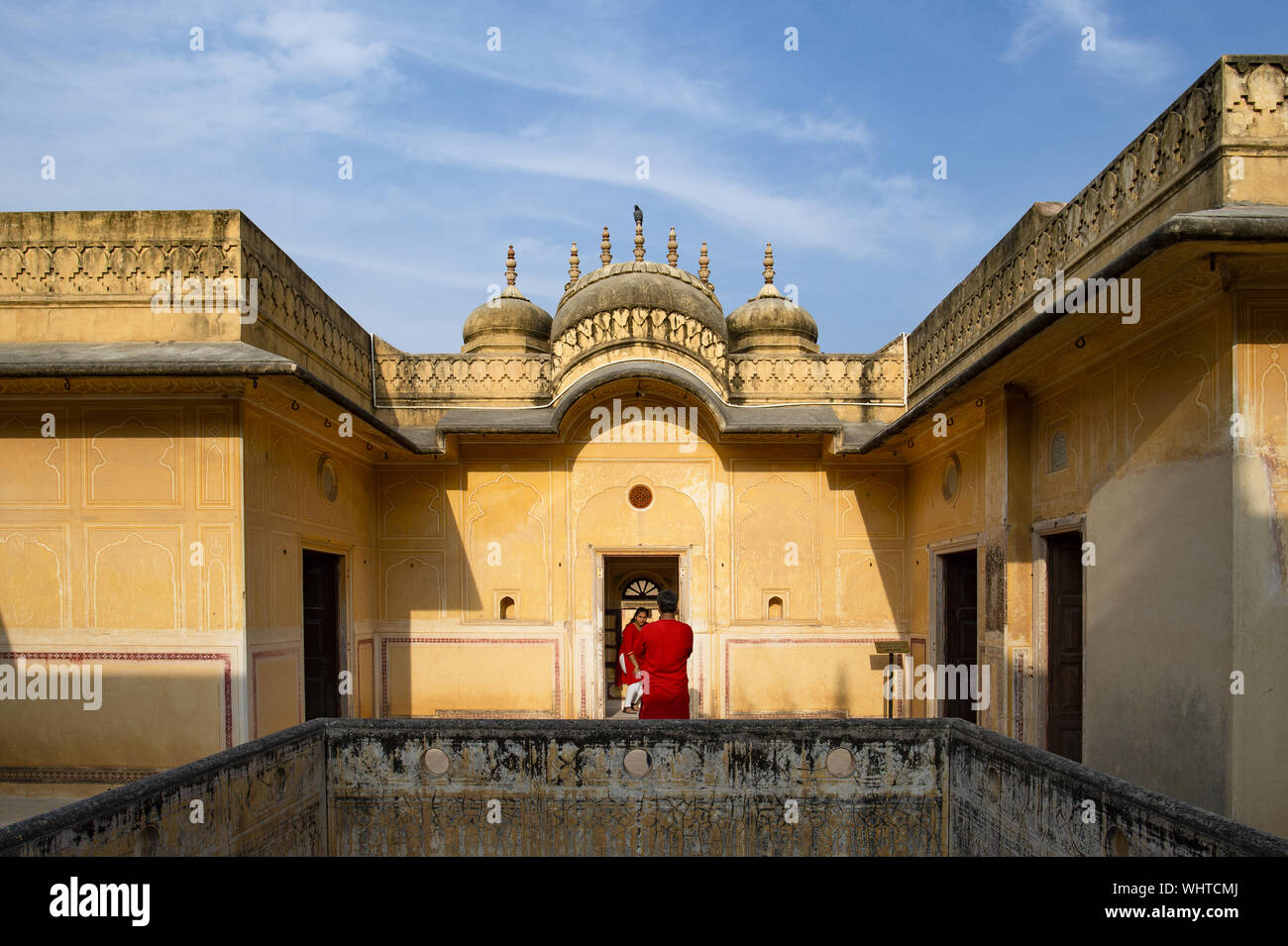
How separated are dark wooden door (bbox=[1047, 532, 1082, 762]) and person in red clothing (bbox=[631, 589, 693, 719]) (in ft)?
9.60

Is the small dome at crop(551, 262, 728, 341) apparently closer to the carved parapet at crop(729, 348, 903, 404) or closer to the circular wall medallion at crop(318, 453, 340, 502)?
the carved parapet at crop(729, 348, 903, 404)

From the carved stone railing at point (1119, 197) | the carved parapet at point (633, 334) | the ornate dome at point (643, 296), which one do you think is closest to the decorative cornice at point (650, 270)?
the ornate dome at point (643, 296)

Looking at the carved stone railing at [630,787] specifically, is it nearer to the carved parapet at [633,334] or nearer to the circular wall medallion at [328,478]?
the circular wall medallion at [328,478]

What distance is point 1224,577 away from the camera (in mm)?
4793

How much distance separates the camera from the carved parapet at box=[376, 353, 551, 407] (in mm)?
11156

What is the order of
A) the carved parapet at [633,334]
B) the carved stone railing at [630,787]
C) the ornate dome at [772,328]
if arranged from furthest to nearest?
the ornate dome at [772,328], the carved parapet at [633,334], the carved stone railing at [630,787]

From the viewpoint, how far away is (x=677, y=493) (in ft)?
35.6

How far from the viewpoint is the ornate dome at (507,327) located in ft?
45.9

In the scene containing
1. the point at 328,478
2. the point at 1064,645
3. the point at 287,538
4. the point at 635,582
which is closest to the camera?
the point at 1064,645

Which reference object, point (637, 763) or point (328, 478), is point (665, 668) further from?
point (328, 478)

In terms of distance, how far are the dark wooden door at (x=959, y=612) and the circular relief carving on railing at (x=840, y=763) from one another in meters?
4.53

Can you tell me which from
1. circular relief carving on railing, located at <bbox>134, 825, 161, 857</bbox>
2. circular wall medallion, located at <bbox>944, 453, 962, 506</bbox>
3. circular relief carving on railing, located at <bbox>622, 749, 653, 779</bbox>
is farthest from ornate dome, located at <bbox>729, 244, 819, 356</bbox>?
circular relief carving on railing, located at <bbox>134, 825, 161, 857</bbox>

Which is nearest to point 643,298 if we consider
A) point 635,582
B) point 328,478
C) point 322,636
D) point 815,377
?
point 815,377

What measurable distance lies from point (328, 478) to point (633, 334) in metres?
3.76
